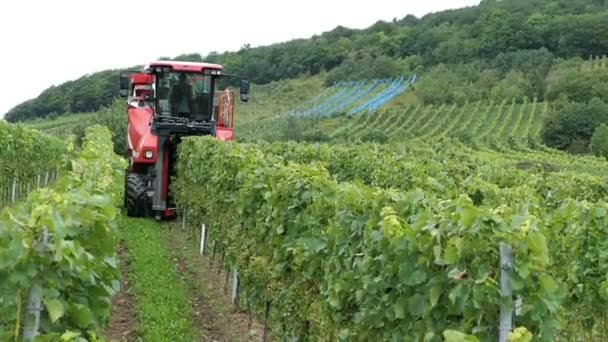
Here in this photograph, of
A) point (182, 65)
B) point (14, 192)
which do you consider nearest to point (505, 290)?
point (182, 65)

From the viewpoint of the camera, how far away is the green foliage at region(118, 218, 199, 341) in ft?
25.3

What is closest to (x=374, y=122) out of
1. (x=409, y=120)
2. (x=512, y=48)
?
(x=409, y=120)

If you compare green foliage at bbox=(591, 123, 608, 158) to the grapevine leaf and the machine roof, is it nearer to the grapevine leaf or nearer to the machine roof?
the machine roof

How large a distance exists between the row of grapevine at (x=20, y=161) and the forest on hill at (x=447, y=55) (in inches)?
1764

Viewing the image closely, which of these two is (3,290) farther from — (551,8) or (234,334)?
(551,8)

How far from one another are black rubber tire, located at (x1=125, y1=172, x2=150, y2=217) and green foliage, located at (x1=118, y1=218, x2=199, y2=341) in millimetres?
1077

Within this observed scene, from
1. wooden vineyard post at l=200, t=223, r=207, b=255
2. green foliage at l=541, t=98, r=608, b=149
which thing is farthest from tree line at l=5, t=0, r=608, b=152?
wooden vineyard post at l=200, t=223, r=207, b=255

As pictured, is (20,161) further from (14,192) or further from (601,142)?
(601,142)

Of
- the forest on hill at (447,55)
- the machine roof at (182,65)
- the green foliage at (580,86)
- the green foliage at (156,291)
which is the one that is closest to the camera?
the green foliage at (156,291)

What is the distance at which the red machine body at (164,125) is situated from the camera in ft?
48.3

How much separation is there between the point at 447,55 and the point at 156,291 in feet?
289

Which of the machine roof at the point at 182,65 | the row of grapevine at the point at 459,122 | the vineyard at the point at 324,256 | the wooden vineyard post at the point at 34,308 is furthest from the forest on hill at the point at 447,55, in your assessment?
the wooden vineyard post at the point at 34,308

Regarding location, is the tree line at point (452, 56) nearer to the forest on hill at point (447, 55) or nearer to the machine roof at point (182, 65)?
the forest on hill at point (447, 55)

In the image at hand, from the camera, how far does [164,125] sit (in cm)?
1494
